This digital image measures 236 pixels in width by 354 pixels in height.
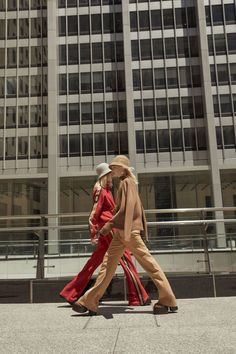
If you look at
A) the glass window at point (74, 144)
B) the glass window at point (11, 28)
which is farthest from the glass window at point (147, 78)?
the glass window at point (11, 28)

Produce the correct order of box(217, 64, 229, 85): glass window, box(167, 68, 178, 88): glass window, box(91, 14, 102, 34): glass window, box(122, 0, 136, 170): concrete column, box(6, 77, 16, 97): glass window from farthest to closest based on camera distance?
box(91, 14, 102, 34): glass window, box(6, 77, 16, 97): glass window, box(167, 68, 178, 88): glass window, box(217, 64, 229, 85): glass window, box(122, 0, 136, 170): concrete column

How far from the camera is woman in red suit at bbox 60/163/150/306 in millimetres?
5207

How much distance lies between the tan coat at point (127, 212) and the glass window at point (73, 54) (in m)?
32.2

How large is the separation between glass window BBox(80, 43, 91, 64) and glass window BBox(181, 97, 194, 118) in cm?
936

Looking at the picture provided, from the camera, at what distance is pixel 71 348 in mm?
3238

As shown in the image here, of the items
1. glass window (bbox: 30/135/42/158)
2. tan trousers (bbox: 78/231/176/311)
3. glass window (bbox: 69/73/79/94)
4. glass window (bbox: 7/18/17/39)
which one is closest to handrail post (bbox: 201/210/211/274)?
tan trousers (bbox: 78/231/176/311)

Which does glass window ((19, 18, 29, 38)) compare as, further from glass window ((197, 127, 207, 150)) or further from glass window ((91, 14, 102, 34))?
glass window ((197, 127, 207, 150))

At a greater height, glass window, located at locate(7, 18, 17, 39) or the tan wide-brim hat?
glass window, located at locate(7, 18, 17, 39)

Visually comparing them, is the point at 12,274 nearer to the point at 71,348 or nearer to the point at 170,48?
the point at 71,348

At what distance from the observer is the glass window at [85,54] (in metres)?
35.0

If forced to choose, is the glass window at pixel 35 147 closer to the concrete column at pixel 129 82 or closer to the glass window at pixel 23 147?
the glass window at pixel 23 147

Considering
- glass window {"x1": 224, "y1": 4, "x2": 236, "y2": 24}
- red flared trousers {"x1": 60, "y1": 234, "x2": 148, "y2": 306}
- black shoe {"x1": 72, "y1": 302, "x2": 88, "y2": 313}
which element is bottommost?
black shoe {"x1": 72, "y1": 302, "x2": 88, "y2": 313}

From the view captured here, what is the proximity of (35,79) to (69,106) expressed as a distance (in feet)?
13.5

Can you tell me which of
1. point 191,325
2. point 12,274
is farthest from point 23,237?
point 191,325
